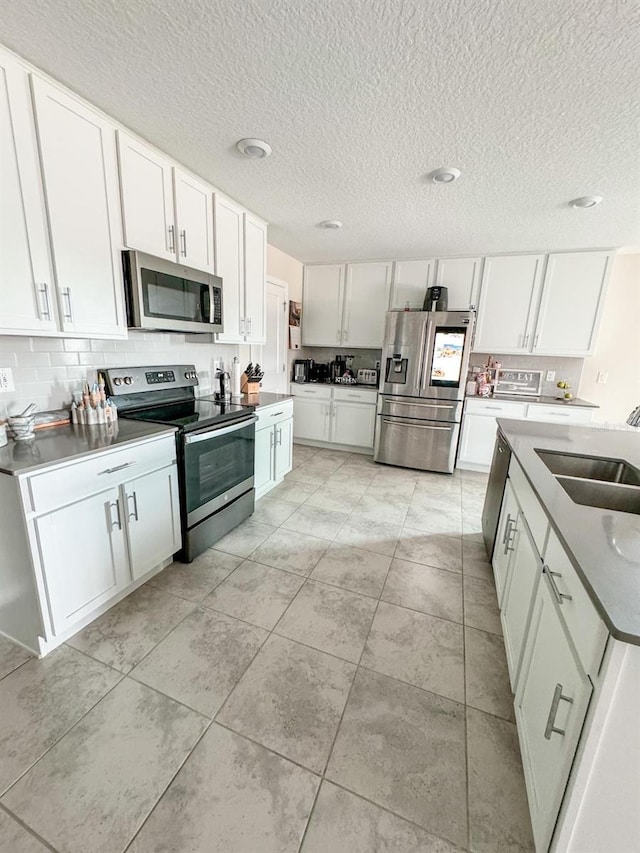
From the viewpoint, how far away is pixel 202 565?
2.18 metres

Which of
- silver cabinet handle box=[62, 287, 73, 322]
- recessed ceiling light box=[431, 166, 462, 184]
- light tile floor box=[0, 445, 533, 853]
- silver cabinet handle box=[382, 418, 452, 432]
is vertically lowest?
light tile floor box=[0, 445, 533, 853]

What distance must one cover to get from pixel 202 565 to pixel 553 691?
1861 mm

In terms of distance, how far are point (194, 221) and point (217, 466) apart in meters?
1.69

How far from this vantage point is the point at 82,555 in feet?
5.15

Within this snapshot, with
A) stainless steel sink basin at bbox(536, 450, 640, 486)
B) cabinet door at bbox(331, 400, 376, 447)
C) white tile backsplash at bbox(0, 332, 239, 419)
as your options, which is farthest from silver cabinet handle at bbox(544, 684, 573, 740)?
cabinet door at bbox(331, 400, 376, 447)

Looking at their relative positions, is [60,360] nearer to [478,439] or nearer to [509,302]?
[478,439]

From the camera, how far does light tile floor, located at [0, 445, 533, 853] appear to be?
1.01 m

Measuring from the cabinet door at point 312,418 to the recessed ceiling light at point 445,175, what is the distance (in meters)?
2.69

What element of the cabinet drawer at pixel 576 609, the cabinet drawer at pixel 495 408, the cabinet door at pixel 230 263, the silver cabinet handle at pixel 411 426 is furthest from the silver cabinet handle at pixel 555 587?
the cabinet drawer at pixel 495 408

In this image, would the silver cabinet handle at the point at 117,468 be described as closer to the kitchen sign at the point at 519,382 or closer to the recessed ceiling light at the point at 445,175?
the recessed ceiling light at the point at 445,175

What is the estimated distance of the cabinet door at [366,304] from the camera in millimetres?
4285

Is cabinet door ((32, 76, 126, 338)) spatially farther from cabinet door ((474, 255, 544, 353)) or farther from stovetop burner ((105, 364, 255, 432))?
cabinet door ((474, 255, 544, 353))

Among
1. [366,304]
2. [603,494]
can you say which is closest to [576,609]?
[603,494]

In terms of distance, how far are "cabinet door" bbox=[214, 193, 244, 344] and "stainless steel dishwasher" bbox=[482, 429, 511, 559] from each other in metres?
2.22
